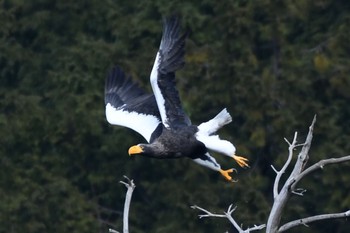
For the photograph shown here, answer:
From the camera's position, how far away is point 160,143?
14367 mm

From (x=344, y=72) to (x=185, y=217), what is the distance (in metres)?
2.87

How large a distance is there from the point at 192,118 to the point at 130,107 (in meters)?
8.23

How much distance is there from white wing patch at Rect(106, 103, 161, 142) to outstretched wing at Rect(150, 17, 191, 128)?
441 mm

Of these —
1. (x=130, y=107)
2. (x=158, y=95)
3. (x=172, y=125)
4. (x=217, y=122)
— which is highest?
(x=130, y=107)

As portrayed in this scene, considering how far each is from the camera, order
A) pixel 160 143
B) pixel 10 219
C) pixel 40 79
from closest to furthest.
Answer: pixel 160 143, pixel 10 219, pixel 40 79

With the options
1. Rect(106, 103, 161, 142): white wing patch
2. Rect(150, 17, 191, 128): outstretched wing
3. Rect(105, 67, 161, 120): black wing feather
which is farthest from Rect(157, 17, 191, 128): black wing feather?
Rect(105, 67, 161, 120): black wing feather

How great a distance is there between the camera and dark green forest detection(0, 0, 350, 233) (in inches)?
929

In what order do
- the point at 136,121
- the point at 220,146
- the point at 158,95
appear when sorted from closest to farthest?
the point at 220,146, the point at 158,95, the point at 136,121

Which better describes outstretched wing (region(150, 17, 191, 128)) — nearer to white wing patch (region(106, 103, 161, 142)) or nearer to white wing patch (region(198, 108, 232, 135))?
white wing patch (region(198, 108, 232, 135))

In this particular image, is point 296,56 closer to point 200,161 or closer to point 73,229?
point 73,229

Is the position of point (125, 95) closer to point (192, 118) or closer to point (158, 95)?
point (158, 95)

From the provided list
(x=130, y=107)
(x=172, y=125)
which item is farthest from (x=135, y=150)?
(x=130, y=107)

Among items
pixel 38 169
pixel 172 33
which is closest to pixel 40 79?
pixel 38 169

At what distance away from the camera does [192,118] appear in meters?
23.6
